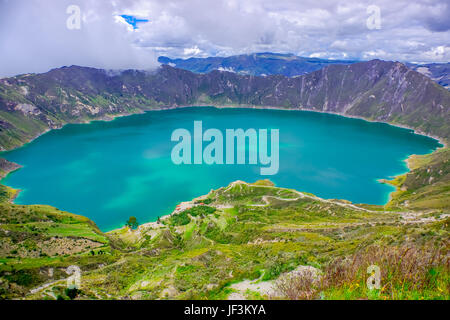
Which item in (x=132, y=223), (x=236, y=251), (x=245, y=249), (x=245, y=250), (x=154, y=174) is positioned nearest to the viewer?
(x=236, y=251)

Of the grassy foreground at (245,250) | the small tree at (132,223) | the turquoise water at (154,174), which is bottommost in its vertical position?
the grassy foreground at (245,250)

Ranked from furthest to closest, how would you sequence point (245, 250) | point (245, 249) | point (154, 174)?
point (154, 174), point (245, 249), point (245, 250)

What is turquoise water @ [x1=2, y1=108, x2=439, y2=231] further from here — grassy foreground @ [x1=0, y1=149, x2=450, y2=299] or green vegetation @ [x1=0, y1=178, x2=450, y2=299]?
green vegetation @ [x1=0, y1=178, x2=450, y2=299]

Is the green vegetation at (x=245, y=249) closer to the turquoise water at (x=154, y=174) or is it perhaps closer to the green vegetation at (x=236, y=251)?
the green vegetation at (x=236, y=251)

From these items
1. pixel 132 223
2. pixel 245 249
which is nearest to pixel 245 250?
pixel 245 249

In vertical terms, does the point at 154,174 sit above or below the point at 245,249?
above

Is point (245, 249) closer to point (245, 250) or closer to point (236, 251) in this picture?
point (245, 250)

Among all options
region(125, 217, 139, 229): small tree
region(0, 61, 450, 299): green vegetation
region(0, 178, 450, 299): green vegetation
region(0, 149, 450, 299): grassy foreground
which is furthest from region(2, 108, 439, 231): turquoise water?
region(0, 178, 450, 299): green vegetation

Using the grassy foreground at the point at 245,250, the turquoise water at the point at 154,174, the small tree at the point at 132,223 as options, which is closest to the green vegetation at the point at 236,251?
the grassy foreground at the point at 245,250

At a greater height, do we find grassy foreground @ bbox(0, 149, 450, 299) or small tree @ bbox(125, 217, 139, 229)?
small tree @ bbox(125, 217, 139, 229)
